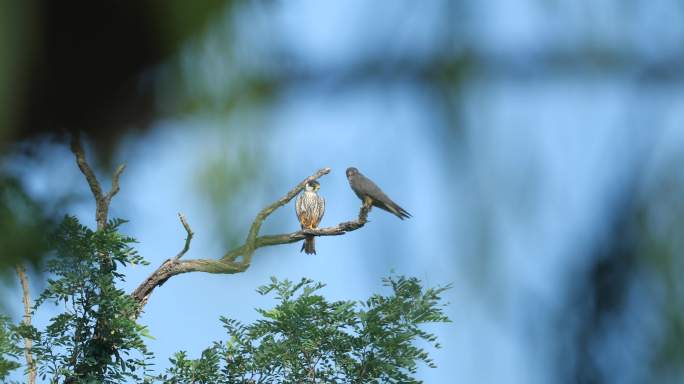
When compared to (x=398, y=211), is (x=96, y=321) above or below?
above

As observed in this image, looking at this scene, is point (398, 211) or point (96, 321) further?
point (96, 321)

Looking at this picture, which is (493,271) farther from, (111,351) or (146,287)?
(146,287)

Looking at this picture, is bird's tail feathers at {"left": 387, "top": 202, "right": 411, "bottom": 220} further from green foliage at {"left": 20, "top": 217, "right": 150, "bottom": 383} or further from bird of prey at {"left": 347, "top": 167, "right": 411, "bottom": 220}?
green foliage at {"left": 20, "top": 217, "right": 150, "bottom": 383}

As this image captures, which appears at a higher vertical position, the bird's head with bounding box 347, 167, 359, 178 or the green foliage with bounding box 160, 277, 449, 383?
the green foliage with bounding box 160, 277, 449, 383

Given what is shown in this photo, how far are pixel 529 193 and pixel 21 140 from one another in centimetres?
40

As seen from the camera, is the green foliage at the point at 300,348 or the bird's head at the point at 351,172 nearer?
the bird's head at the point at 351,172

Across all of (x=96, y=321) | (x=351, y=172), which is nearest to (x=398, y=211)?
(x=351, y=172)

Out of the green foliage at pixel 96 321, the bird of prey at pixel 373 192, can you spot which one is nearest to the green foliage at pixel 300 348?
the green foliage at pixel 96 321

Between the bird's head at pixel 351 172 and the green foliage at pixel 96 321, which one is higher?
the green foliage at pixel 96 321

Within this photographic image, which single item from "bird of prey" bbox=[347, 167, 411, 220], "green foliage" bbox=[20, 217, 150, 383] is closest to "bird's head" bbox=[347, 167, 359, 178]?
"bird of prey" bbox=[347, 167, 411, 220]

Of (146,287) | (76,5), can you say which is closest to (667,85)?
(76,5)

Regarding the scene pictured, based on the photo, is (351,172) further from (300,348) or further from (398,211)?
(300,348)

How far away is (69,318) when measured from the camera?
643cm

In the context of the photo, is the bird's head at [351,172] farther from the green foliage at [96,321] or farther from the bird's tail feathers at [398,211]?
the green foliage at [96,321]
